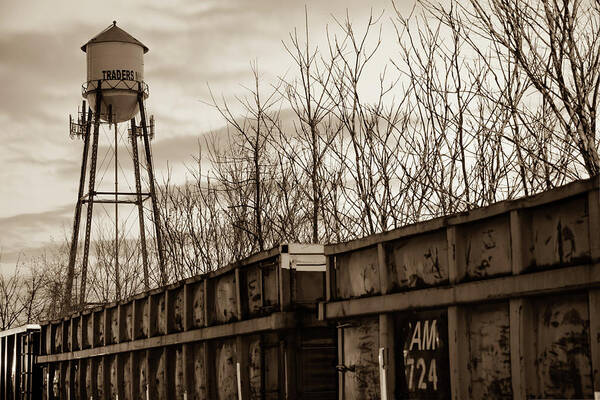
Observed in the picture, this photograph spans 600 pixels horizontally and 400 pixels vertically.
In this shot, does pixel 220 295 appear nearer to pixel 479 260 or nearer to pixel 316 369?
pixel 316 369

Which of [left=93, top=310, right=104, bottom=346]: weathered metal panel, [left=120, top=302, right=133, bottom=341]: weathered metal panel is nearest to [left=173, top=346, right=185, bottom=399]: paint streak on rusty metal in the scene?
[left=120, top=302, right=133, bottom=341]: weathered metal panel

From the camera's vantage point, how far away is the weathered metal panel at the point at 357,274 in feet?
23.8

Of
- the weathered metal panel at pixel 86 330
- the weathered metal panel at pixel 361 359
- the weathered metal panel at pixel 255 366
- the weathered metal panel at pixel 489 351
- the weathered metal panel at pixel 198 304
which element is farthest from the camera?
the weathered metal panel at pixel 86 330

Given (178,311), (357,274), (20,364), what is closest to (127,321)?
(178,311)

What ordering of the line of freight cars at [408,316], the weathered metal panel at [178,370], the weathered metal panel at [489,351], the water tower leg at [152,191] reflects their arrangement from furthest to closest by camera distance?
the water tower leg at [152,191], the weathered metal panel at [178,370], the weathered metal panel at [489,351], the line of freight cars at [408,316]

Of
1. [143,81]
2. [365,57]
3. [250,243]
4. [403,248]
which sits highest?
[143,81]

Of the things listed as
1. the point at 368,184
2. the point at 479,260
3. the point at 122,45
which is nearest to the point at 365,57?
the point at 368,184

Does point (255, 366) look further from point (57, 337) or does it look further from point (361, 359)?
point (57, 337)

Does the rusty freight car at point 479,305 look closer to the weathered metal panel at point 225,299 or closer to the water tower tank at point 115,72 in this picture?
the weathered metal panel at point 225,299

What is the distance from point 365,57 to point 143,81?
22519mm

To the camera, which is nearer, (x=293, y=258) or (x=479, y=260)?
(x=479, y=260)

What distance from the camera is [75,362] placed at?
14.9m

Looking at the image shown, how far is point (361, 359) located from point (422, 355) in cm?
95

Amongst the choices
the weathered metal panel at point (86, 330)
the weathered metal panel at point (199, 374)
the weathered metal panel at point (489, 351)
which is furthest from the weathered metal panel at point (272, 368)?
the weathered metal panel at point (86, 330)
